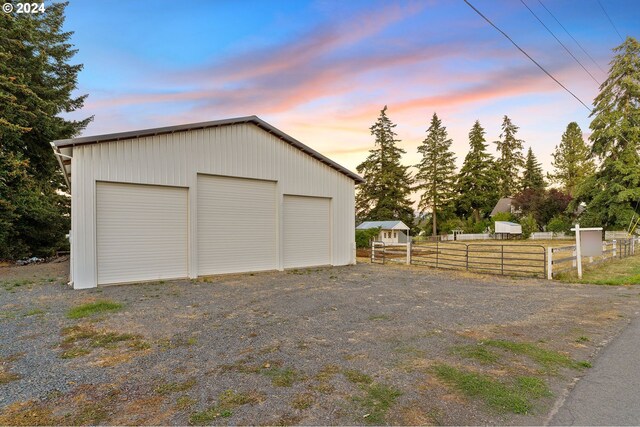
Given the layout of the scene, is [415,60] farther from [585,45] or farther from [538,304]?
[538,304]

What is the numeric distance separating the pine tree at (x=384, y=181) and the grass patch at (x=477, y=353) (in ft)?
135

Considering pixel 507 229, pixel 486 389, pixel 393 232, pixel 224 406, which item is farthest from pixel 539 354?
pixel 507 229

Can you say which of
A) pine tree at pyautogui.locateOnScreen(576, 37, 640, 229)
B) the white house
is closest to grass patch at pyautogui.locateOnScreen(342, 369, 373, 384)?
the white house

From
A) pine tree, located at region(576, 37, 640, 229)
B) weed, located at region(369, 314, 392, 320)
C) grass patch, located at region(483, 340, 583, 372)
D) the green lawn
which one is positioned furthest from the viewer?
pine tree, located at region(576, 37, 640, 229)

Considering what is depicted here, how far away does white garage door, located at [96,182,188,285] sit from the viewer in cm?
920

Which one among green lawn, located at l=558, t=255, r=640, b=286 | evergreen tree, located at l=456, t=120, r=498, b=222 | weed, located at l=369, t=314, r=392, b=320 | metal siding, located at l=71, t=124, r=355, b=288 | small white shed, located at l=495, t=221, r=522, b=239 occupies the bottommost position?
green lawn, located at l=558, t=255, r=640, b=286

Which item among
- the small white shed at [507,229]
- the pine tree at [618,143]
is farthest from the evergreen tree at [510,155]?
the pine tree at [618,143]

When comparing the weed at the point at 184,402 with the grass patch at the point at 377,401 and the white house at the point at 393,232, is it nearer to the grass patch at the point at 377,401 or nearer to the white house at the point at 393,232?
the grass patch at the point at 377,401

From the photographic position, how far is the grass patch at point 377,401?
2.69 m

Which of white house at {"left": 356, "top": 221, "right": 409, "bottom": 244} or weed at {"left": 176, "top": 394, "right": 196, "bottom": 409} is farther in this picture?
white house at {"left": 356, "top": 221, "right": 409, "bottom": 244}

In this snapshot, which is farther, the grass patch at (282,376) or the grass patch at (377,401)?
the grass patch at (282,376)

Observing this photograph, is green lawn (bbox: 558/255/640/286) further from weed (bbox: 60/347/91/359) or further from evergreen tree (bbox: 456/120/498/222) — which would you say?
evergreen tree (bbox: 456/120/498/222)

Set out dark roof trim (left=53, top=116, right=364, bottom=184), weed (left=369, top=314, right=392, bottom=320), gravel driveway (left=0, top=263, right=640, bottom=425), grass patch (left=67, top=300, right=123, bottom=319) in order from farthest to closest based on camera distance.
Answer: dark roof trim (left=53, top=116, right=364, bottom=184)
grass patch (left=67, top=300, right=123, bottom=319)
weed (left=369, top=314, right=392, bottom=320)
gravel driveway (left=0, top=263, right=640, bottom=425)

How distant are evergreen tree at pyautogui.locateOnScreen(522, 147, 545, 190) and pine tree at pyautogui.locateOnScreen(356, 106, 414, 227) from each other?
2475 centimetres
